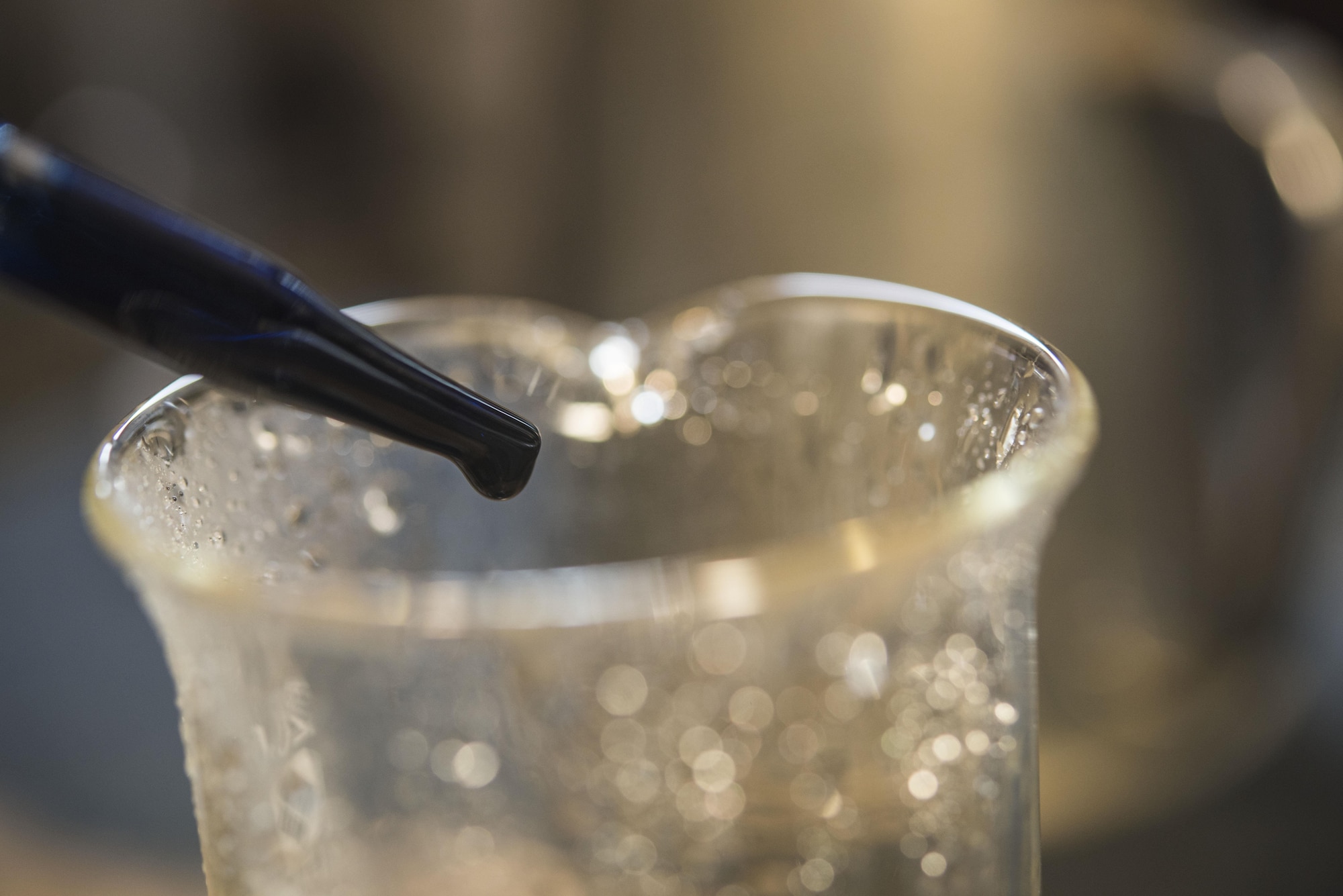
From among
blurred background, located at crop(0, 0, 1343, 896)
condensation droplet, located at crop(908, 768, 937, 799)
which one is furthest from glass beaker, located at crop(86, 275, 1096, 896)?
blurred background, located at crop(0, 0, 1343, 896)

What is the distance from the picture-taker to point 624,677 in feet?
0.35

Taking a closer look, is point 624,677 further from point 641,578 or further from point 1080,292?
point 1080,292

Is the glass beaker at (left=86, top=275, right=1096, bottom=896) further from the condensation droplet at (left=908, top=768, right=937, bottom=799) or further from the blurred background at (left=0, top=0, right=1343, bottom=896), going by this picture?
the blurred background at (left=0, top=0, right=1343, bottom=896)

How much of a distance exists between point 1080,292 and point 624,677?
0.98 feet

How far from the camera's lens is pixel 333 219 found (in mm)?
694

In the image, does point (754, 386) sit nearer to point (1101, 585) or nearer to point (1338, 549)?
point (1101, 585)

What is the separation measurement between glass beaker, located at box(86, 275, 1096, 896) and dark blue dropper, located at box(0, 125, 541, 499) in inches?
0.7

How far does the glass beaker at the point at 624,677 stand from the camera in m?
0.11

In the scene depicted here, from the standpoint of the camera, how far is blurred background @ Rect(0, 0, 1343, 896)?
35 cm

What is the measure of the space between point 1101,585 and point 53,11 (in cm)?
70

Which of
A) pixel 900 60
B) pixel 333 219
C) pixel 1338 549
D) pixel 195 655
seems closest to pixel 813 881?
pixel 195 655

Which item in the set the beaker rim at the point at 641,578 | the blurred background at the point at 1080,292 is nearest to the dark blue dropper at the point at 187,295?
the beaker rim at the point at 641,578

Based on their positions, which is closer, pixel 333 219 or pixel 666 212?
pixel 666 212

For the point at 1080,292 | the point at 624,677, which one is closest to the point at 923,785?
the point at 624,677
